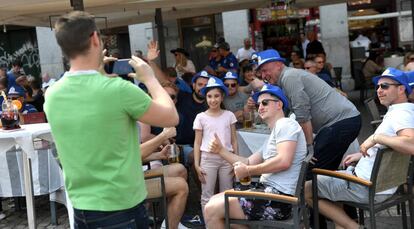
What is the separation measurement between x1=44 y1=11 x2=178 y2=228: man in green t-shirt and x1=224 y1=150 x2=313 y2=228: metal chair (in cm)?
128

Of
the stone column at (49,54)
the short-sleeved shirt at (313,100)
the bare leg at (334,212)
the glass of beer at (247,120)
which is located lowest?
the bare leg at (334,212)

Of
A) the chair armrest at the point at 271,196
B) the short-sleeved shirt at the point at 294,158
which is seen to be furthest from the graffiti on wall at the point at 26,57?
the chair armrest at the point at 271,196

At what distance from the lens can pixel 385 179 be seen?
3848 mm

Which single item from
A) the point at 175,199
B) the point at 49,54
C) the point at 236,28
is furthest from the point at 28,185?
the point at 49,54

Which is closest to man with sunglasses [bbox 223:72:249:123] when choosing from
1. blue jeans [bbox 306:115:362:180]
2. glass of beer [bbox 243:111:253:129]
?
glass of beer [bbox 243:111:253:129]

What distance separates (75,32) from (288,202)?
1.83 meters

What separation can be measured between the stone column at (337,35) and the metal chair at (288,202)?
1205 cm

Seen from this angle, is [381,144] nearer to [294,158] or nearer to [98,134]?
[294,158]

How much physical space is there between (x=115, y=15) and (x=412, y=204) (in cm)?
745

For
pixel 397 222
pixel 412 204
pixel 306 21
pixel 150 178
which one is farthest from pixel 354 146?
pixel 306 21

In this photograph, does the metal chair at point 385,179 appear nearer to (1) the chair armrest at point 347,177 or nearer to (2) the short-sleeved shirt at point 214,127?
(1) the chair armrest at point 347,177

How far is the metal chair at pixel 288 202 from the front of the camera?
3.47 m

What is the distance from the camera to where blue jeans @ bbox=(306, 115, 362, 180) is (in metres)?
4.61

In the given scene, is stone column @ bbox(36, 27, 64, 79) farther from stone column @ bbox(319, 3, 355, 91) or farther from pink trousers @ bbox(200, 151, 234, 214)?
pink trousers @ bbox(200, 151, 234, 214)
